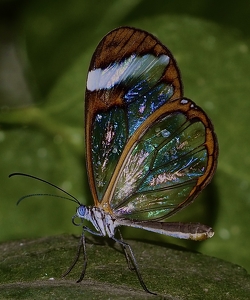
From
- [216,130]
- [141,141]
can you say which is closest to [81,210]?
[141,141]

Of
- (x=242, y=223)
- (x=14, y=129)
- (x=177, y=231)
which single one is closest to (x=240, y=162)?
(x=242, y=223)

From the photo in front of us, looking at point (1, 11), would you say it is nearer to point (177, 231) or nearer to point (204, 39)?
point (204, 39)

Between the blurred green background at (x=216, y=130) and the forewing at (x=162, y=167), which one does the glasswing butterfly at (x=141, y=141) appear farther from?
the blurred green background at (x=216, y=130)

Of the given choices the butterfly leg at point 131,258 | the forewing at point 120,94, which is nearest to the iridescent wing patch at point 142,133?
the forewing at point 120,94

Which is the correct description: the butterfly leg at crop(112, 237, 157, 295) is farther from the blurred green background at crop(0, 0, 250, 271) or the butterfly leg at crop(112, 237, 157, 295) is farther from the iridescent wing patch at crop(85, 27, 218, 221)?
the blurred green background at crop(0, 0, 250, 271)

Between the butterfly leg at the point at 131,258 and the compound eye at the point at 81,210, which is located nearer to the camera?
the butterfly leg at the point at 131,258

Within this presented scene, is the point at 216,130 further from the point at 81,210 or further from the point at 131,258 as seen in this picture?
the point at 131,258
